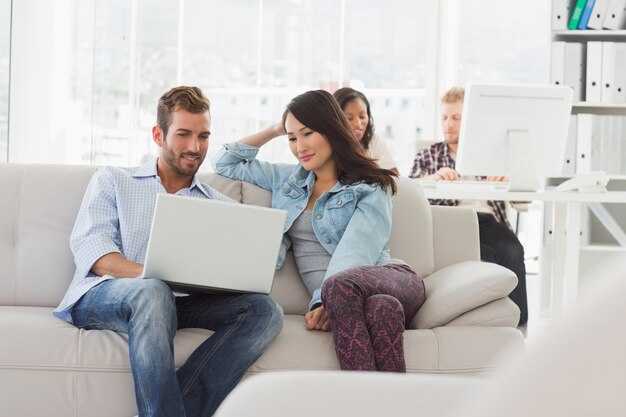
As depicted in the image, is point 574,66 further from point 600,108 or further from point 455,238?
point 455,238

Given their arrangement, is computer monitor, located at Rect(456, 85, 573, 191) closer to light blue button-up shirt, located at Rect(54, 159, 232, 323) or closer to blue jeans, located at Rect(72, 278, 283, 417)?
light blue button-up shirt, located at Rect(54, 159, 232, 323)

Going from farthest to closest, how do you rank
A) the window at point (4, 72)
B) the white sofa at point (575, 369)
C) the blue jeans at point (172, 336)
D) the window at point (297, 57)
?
the window at point (297, 57) → the window at point (4, 72) → the blue jeans at point (172, 336) → the white sofa at point (575, 369)

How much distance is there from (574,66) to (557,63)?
0.09 m

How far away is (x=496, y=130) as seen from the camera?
336cm

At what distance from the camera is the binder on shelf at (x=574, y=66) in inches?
178

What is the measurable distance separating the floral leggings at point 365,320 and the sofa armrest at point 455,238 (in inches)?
18.9

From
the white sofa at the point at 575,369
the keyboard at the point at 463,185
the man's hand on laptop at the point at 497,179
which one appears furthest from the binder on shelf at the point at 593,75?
the white sofa at the point at 575,369

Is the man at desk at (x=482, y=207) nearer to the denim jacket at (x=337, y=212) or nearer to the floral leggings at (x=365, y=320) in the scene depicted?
the denim jacket at (x=337, y=212)

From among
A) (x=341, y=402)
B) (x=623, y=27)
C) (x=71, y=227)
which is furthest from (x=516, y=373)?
(x=623, y=27)

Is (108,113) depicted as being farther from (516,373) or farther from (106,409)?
(516,373)


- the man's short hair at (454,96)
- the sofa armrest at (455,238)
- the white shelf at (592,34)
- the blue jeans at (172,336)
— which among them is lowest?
the blue jeans at (172,336)

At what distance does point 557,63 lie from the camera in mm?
4543

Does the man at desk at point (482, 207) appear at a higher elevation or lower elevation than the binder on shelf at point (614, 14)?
lower

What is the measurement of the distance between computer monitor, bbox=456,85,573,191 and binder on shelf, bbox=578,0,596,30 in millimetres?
1377
